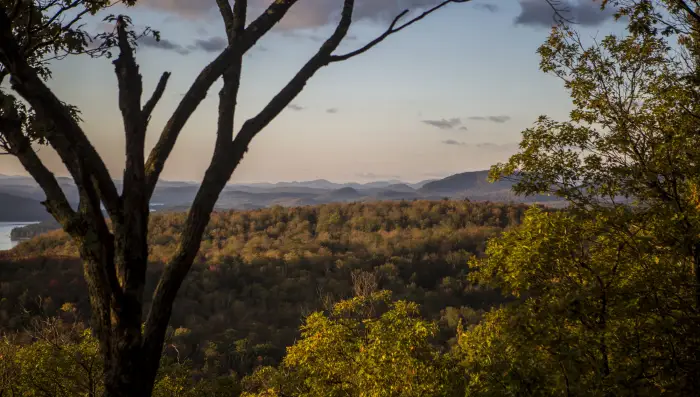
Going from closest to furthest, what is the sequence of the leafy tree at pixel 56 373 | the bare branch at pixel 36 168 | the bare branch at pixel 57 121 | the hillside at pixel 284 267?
the bare branch at pixel 57 121 → the bare branch at pixel 36 168 → the leafy tree at pixel 56 373 → the hillside at pixel 284 267

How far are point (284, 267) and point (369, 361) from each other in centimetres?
4212

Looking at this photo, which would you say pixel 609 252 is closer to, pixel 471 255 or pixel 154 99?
pixel 471 255

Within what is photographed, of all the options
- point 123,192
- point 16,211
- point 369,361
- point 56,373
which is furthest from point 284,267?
point 16,211

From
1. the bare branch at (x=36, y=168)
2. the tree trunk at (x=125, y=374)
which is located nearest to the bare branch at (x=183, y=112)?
the bare branch at (x=36, y=168)

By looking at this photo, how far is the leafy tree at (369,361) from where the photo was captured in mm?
10008

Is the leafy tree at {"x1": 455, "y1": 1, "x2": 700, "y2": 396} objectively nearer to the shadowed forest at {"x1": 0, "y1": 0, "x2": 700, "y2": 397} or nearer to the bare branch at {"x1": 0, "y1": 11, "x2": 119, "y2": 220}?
the shadowed forest at {"x1": 0, "y1": 0, "x2": 700, "y2": 397}

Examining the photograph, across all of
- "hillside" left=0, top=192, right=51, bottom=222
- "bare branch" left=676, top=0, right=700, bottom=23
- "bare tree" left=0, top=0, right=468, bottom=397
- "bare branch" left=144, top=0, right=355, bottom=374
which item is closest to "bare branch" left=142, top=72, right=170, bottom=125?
"bare tree" left=0, top=0, right=468, bottom=397

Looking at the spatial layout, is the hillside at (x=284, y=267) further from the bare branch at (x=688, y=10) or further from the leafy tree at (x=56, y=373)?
the bare branch at (x=688, y=10)

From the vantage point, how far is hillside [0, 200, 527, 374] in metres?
36.5

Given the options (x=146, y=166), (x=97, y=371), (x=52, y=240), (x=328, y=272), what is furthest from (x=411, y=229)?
(x=146, y=166)

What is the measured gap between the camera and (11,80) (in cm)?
396

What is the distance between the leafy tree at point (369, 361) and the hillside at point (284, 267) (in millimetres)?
9429

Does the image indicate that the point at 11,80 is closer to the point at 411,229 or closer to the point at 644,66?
the point at 644,66

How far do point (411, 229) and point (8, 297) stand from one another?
47679 millimetres
